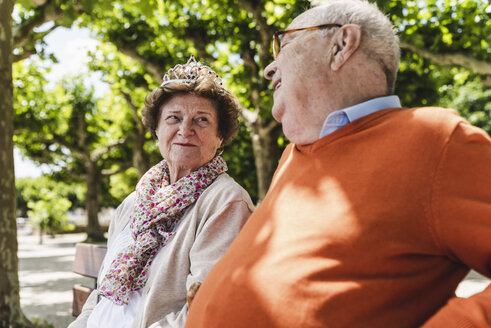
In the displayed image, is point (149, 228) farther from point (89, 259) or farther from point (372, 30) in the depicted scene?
point (372, 30)

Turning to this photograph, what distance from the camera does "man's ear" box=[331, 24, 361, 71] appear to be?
1.45 m

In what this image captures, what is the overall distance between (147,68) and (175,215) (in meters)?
8.40

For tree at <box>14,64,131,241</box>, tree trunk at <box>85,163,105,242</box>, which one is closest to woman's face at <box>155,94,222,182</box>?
tree at <box>14,64,131,241</box>

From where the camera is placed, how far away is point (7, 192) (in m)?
4.38

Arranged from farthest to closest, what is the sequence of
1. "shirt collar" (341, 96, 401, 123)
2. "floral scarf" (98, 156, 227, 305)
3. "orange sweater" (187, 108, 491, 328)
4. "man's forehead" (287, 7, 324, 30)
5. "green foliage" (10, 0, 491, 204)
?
1. "green foliage" (10, 0, 491, 204)
2. "floral scarf" (98, 156, 227, 305)
3. "man's forehead" (287, 7, 324, 30)
4. "shirt collar" (341, 96, 401, 123)
5. "orange sweater" (187, 108, 491, 328)

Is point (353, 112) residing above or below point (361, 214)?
above

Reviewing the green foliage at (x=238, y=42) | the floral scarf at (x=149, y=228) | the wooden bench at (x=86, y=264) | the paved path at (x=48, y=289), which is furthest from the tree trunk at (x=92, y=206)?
the floral scarf at (x=149, y=228)

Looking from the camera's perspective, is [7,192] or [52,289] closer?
[7,192]

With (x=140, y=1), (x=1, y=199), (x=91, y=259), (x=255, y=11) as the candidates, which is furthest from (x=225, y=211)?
(x=255, y=11)

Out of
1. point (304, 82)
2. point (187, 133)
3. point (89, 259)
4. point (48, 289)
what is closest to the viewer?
point (304, 82)

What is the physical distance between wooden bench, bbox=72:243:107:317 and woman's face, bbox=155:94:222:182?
40.5 inches

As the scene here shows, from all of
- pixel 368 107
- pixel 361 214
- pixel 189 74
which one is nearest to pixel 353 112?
pixel 368 107

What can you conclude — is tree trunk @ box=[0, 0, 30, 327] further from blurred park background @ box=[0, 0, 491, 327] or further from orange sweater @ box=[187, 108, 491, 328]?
orange sweater @ box=[187, 108, 491, 328]

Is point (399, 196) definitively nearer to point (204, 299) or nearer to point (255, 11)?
point (204, 299)
